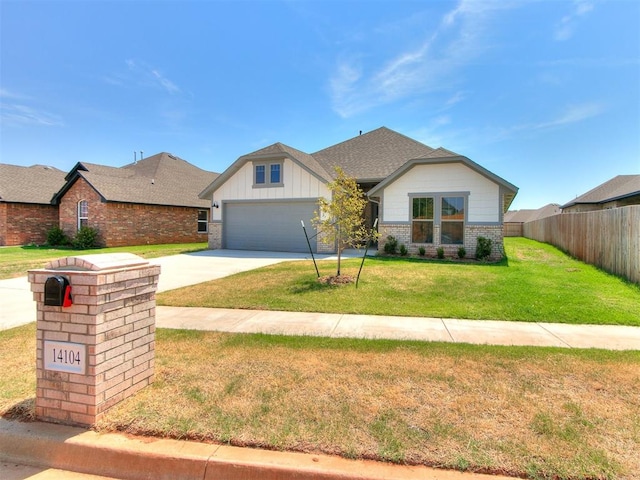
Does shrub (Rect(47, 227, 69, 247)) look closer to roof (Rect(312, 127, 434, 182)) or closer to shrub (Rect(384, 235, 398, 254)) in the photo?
roof (Rect(312, 127, 434, 182))

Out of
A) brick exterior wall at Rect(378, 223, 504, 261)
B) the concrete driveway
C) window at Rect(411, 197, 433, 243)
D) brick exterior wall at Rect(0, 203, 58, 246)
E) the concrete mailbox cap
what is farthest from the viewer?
brick exterior wall at Rect(0, 203, 58, 246)

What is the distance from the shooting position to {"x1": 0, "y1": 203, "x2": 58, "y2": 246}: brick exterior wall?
67.6ft

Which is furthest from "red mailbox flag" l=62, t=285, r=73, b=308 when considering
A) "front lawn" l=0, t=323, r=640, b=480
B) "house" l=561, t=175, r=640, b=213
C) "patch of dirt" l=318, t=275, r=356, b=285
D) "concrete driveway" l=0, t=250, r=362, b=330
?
"house" l=561, t=175, r=640, b=213

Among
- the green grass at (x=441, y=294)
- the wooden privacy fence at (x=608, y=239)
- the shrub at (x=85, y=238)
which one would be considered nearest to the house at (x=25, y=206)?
the shrub at (x=85, y=238)

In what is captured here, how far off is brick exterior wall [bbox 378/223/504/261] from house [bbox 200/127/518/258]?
41 millimetres

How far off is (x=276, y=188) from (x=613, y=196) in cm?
2495

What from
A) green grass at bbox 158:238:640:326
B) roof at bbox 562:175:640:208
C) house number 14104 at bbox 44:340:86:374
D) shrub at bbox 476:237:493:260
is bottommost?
green grass at bbox 158:238:640:326

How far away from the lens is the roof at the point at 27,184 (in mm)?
20938

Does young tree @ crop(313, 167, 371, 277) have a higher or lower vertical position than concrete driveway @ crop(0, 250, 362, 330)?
higher

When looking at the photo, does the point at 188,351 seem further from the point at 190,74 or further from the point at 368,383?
the point at 190,74

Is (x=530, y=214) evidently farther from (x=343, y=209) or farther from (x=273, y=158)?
(x=343, y=209)

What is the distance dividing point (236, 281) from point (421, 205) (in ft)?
30.6

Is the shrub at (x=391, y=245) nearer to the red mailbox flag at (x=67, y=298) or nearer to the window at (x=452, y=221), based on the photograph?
the window at (x=452, y=221)

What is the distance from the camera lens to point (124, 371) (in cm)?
320
